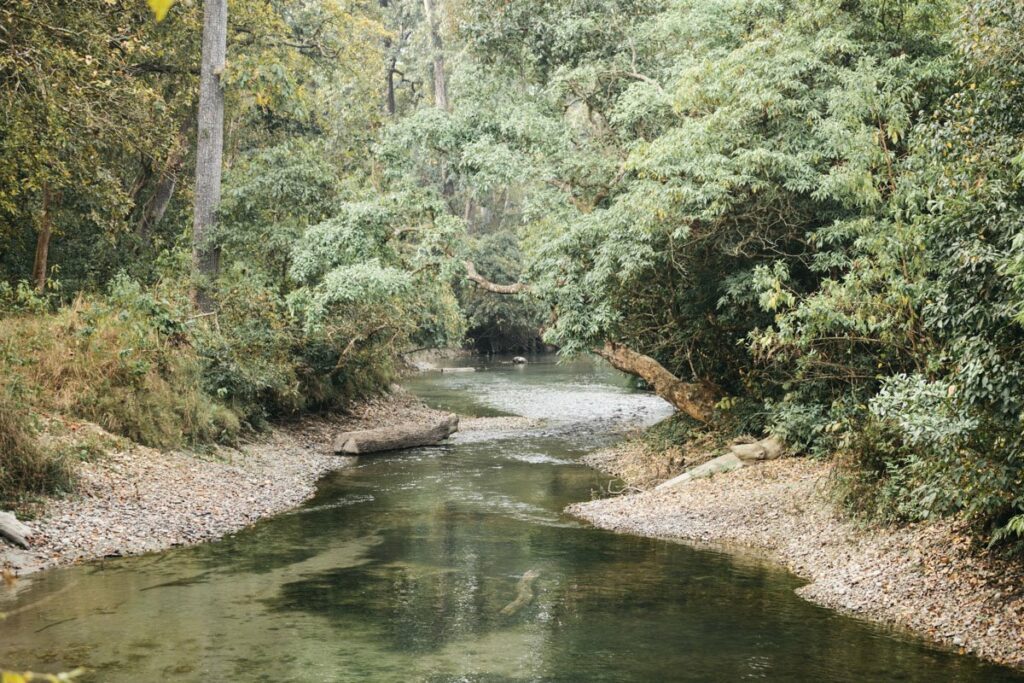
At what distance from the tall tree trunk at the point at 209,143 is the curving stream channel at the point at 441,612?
9.73m

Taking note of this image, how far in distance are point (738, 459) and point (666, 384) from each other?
420 centimetres

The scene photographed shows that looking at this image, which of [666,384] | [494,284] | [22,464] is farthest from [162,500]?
[666,384]

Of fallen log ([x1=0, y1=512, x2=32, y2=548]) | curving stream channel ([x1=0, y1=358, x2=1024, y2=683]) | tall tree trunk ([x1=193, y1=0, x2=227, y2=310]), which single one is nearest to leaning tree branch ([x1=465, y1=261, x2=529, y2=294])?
tall tree trunk ([x1=193, y1=0, x2=227, y2=310])

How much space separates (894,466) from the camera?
42.6 feet

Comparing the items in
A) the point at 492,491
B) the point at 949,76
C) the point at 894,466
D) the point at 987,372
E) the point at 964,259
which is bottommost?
the point at 492,491

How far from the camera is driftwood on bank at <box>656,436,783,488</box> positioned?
61.0ft

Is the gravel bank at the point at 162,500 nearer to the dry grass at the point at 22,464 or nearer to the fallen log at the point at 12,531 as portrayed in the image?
the fallen log at the point at 12,531

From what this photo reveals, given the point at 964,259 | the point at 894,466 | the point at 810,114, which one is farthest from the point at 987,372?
the point at 810,114

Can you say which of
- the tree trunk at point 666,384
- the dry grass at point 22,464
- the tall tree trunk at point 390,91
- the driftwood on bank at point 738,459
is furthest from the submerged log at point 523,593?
the tall tree trunk at point 390,91

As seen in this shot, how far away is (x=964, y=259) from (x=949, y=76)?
9004 millimetres

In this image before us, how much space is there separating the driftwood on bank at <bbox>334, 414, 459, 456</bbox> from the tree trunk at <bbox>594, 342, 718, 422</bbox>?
5.28 m

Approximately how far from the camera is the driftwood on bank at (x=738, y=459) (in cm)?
1858

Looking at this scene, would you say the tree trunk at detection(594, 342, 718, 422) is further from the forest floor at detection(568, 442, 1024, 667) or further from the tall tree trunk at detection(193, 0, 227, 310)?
the tall tree trunk at detection(193, 0, 227, 310)

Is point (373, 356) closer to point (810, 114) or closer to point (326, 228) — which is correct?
point (326, 228)
